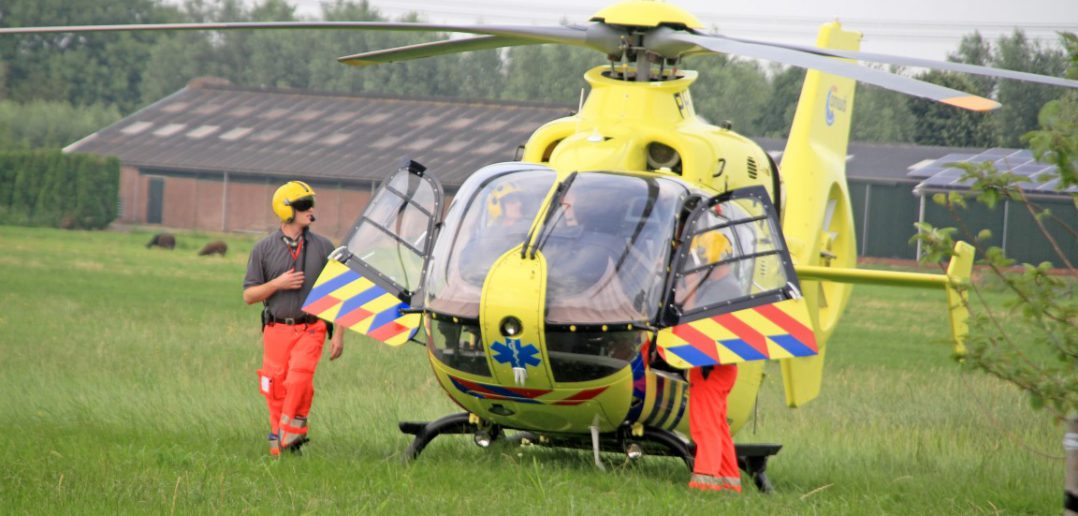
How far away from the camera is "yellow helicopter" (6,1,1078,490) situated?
771 centimetres

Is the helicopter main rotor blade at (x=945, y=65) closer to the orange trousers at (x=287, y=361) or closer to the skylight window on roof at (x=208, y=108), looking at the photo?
the orange trousers at (x=287, y=361)

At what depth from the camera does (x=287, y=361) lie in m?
9.24

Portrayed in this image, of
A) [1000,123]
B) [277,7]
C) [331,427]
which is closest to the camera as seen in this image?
[331,427]

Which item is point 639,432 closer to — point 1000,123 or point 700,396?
point 700,396

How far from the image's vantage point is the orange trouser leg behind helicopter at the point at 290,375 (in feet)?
29.7

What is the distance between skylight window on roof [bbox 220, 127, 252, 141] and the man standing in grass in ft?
144

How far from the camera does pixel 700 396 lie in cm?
830

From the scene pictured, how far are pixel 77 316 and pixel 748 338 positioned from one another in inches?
572

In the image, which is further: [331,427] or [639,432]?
[331,427]

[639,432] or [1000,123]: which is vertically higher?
[1000,123]

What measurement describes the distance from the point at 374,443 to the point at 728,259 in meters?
3.16

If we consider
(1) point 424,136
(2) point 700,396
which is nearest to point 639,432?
(2) point 700,396

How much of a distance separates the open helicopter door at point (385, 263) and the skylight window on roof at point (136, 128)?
47.1 m

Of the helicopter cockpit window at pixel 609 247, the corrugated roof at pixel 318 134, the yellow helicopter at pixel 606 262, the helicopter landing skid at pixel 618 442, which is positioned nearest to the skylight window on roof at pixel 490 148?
the corrugated roof at pixel 318 134
